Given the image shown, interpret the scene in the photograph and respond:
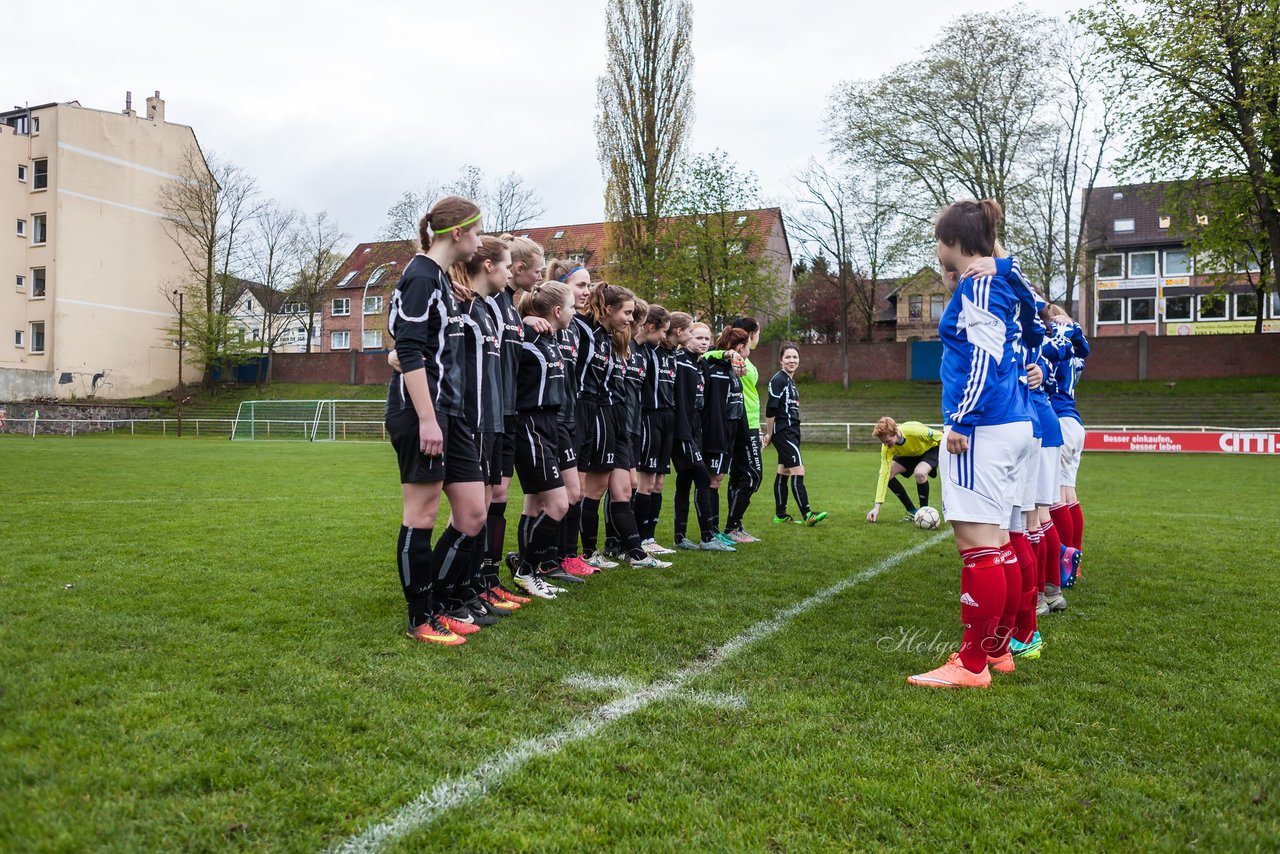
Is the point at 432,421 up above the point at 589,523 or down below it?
above

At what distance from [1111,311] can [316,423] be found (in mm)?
50742

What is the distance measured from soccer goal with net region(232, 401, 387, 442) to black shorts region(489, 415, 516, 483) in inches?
1220

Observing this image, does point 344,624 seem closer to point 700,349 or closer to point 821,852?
point 821,852

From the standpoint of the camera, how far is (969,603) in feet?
12.7

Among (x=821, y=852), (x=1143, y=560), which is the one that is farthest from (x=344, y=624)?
(x=1143, y=560)

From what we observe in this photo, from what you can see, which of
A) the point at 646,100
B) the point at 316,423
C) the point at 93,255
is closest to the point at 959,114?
→ the point at 646,100

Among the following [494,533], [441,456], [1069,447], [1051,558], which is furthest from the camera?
[1069,447]

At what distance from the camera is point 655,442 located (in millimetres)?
7277

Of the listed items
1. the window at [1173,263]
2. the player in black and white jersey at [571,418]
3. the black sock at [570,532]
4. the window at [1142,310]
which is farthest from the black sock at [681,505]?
the window at [1173,263]

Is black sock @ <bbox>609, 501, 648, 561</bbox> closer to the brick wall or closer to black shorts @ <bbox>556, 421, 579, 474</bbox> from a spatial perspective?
black shorts @ <bbox>556, 421, 579, 474</bbox>

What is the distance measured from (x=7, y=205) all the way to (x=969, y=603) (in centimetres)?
5341

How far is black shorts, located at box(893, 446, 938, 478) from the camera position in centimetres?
931

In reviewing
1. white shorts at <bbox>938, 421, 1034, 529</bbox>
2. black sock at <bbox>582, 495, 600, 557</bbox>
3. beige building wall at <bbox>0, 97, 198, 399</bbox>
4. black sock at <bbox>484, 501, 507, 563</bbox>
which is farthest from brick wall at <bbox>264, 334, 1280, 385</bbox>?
white shorts at <bbox>938, 421, 1034, 529</bbox>

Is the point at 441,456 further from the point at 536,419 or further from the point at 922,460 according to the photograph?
the point at 922,460
